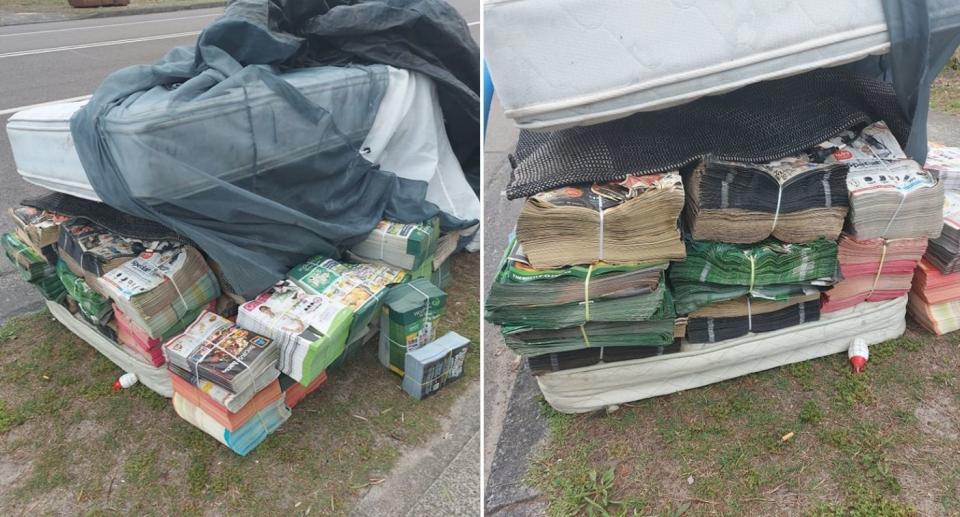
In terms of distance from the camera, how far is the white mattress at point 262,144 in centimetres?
244

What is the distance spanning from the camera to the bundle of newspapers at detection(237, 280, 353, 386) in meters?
2.48

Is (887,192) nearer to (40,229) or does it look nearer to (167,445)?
(167,445)

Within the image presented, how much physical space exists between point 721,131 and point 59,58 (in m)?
9.60

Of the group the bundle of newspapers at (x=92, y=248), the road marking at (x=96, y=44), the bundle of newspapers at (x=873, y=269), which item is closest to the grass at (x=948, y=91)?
the bundle of newspapers at (x=873, y=269)

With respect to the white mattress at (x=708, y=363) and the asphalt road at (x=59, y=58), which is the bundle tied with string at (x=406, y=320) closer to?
the white mattress at (x=708, y=363)

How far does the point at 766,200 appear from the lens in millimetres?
2396

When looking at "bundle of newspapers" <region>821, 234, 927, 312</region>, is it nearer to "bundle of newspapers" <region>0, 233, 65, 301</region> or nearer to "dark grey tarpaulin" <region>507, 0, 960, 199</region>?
"dark grey tarpaulin" <region>507, 0, 960, 199</region>

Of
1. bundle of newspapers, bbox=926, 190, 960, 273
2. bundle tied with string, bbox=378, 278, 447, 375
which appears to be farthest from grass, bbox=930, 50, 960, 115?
bundle tied with string, bbox=378, 278, 447, 375

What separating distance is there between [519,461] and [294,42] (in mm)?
2177

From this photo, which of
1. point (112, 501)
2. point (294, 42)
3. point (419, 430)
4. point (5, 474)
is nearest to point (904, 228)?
point (419, 430)

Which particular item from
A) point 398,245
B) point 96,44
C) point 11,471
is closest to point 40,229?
point 11,471

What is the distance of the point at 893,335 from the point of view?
2945mm

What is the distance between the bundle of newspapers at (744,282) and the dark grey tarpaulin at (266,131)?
4.66ft

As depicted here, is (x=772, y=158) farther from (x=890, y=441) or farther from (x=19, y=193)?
(x=19, y=193)
